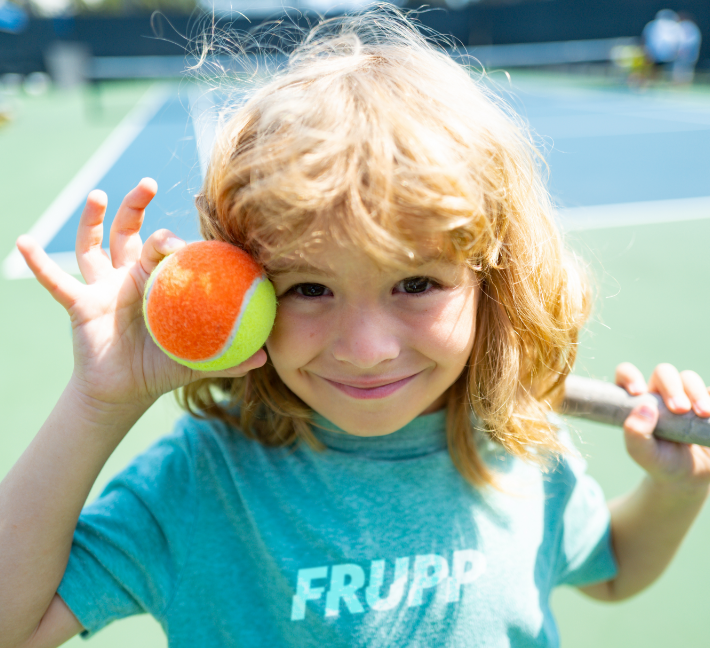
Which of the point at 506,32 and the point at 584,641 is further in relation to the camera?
the point at 506,32

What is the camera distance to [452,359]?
126 centimetres

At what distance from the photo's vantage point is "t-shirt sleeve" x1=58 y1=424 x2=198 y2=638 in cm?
121

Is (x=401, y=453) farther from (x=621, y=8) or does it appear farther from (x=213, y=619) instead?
(x=621, y=8)

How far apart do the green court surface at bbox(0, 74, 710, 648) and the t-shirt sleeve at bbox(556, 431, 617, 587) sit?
0.50ft

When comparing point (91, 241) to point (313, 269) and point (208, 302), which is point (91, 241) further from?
point (313, 269)

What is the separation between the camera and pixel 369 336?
115 cm

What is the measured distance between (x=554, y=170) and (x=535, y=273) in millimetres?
6325

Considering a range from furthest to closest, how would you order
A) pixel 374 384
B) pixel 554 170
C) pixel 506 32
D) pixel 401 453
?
pixel 506 32, pixel 554 170, pixel 401 453, pixel 374 384

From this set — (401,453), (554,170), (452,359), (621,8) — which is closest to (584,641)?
(401,453)

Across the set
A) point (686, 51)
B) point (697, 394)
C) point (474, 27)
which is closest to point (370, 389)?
point (697, 394)

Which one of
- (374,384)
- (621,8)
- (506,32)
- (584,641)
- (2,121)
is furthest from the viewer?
(506,32)

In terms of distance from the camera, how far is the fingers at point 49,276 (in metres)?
1.25

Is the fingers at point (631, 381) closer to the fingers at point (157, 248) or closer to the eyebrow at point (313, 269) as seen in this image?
the eyebrow at point (313, 269)

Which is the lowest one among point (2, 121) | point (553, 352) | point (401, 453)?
point (2, 121)
